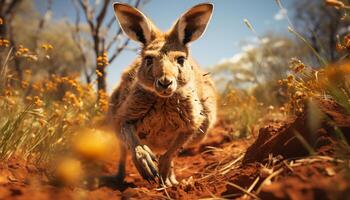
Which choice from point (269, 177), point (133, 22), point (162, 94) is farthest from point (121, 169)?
point (269, 177)

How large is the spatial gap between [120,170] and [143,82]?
140 centimetres

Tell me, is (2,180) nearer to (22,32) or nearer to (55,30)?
(22,32)

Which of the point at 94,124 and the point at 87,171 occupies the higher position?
the point at 87,171

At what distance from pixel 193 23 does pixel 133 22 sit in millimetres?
770

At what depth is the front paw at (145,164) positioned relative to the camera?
3355 mm

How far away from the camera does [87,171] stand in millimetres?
1752

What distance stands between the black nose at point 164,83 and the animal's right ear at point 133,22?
1005 mm

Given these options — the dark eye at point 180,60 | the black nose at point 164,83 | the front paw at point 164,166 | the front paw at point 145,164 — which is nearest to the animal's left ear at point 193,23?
the dark eye at point 180,60

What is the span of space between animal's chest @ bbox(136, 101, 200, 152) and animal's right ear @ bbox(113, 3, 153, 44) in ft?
3.22

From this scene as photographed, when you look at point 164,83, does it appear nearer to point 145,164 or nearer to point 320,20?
point 145,164

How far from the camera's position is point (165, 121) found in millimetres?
4414

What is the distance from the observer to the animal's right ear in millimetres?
4484

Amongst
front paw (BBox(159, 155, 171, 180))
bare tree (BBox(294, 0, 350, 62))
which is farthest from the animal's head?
bare tree (BBox(294, 0, 350, 62))

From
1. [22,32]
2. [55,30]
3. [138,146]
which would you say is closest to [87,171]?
[138,146]
